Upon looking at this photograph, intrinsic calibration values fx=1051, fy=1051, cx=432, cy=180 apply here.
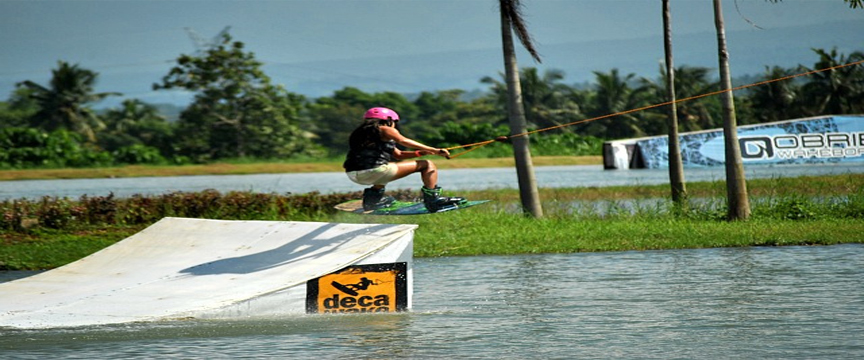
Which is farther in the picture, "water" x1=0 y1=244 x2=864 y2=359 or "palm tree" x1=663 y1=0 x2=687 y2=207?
"palm tree" x1=663 y1=0 x2=687 y2=207

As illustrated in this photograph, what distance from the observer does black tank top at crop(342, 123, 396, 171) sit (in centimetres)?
1222

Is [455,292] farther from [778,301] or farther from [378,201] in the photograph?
[778,301]

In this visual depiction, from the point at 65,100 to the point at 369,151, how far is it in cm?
6886

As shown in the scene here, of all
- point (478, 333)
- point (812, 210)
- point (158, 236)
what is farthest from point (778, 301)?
point (812, 210)

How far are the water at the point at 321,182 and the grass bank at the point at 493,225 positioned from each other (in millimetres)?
14574

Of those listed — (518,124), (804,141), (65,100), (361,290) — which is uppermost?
(65,100)

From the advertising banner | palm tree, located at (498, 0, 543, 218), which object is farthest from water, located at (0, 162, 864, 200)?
palm tree, located at (498, 0, 543, 218)

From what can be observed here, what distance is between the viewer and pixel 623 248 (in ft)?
58.0

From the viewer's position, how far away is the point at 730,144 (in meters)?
19.5

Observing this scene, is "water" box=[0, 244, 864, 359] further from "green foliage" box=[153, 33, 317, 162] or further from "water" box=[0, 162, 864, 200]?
"green foliage" box=[153, 33, 317, 162]

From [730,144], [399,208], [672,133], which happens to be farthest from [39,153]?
[399,208]

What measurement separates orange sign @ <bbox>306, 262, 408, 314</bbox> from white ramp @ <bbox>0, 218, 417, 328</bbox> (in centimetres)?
8

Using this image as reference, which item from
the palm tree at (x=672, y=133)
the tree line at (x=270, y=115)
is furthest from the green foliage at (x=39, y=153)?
the palm tree at (x=672, y=133)

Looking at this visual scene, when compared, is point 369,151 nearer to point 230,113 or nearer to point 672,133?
point 672,133
